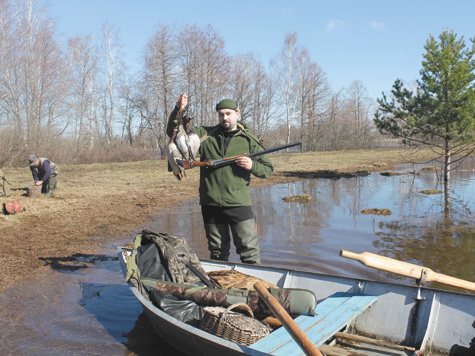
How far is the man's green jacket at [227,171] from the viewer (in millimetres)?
4414

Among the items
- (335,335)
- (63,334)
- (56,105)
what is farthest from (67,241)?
(56,105)

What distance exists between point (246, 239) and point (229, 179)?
69 centimetres

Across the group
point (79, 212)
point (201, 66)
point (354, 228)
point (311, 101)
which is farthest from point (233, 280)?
point (311, 101)

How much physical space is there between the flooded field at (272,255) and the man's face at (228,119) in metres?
2.32

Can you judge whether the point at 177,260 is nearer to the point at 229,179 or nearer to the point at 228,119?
the point at 229,179

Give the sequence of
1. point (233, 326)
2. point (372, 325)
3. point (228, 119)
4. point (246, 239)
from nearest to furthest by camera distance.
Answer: point (233, 326)
point (372, 325)
point (228, 119)
point (246, 239)

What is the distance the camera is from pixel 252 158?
4547 mm

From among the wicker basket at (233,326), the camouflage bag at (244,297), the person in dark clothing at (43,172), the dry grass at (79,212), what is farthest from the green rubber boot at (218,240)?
the person in dark clothing at (43,172)

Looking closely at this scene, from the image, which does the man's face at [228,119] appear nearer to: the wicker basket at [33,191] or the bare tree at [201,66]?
the wicker basket at [33,191]

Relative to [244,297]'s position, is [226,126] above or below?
above

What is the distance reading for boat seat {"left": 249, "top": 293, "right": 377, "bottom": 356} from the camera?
118 inches

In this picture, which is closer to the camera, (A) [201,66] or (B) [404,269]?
(B) [404,269]

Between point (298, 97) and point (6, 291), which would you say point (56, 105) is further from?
point (6, 291)

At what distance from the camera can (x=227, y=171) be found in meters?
4.46
